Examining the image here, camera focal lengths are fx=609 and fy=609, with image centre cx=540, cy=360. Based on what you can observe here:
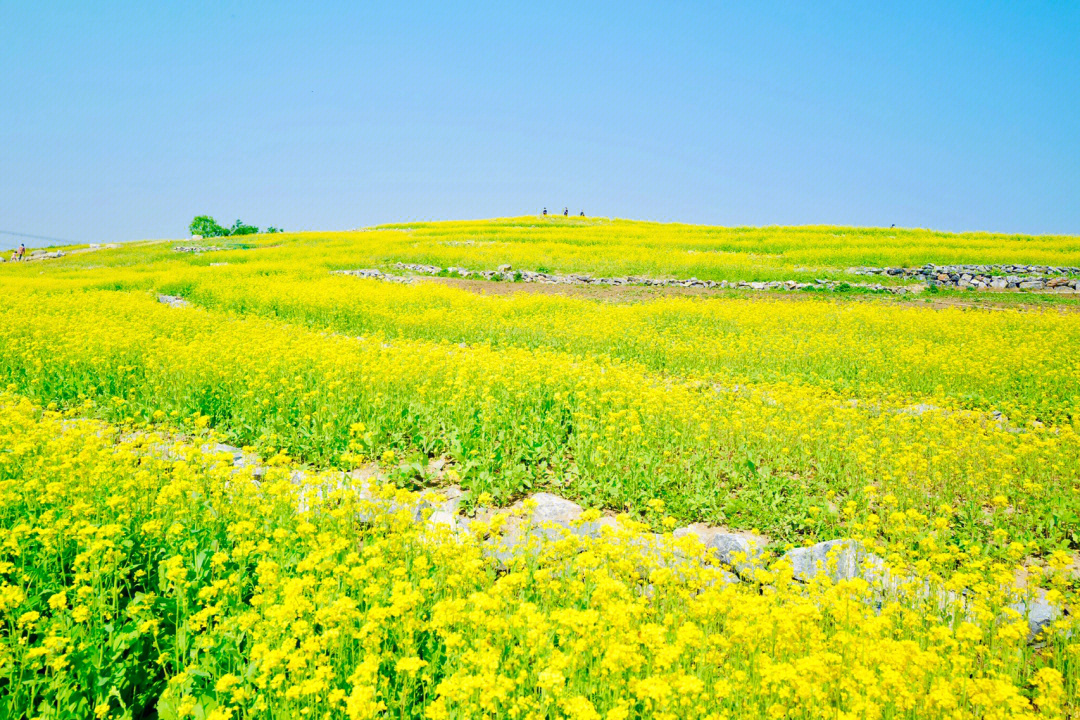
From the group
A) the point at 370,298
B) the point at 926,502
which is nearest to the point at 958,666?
the point at 926,502

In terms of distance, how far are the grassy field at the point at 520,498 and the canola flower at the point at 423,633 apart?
0.10 feet

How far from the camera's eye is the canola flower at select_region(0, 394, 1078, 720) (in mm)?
3172

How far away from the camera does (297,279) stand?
25.8 meters

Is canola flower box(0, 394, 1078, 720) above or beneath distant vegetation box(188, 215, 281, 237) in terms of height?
beneath

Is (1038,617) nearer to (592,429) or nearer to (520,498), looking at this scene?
(592,429)

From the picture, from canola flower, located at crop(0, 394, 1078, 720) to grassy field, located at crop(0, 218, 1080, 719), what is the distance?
3cm

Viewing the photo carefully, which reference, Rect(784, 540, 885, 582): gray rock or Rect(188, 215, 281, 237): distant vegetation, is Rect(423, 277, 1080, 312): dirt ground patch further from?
Rect(188, 215, 281, 237): distant vegetation

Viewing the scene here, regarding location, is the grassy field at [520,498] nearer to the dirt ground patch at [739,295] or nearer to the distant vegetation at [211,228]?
the dirt ground patch at [739,295]

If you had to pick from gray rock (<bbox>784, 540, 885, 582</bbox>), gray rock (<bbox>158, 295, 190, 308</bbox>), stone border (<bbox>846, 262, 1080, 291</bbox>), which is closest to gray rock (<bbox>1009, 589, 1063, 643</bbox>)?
gray rock (<bbox>784, 540, 885, 582</bbox>)

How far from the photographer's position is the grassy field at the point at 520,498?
3.40m

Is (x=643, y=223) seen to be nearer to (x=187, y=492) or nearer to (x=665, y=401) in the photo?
(x=665, y=401)

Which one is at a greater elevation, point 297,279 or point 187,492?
point 297,279

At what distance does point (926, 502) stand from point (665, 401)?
335 centimetres

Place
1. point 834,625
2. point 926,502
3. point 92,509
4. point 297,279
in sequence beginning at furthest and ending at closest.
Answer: point 297,279
point 926,502
point 92,509
point 834,625
